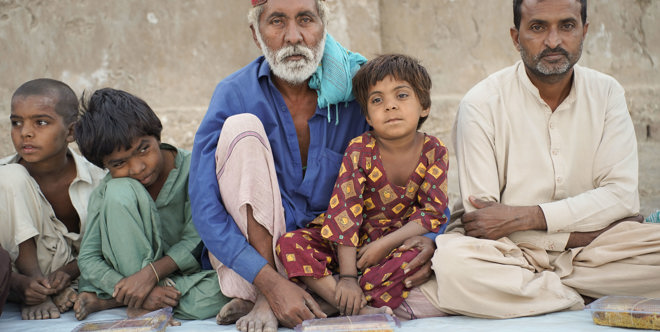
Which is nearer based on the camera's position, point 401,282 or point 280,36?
point 401,282

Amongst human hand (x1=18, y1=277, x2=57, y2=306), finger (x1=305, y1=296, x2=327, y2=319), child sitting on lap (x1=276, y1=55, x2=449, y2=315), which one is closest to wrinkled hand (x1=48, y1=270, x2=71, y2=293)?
human hand (x1=18, y1=277, x2=57, y2=306)

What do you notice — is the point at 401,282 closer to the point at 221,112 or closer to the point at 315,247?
the point at 315,247

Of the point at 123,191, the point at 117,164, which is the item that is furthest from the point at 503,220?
the point at 117,164

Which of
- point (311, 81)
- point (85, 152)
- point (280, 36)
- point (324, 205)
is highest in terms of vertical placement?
point (280, 36)

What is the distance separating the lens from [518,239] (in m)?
3.42

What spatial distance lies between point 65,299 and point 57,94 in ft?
4.03

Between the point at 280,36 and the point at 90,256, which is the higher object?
the point at 280,36

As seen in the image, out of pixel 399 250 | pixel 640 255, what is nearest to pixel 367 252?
pixel 399 250

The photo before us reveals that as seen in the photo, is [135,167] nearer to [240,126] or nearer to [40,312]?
[240,126]

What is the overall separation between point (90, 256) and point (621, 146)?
112 inches

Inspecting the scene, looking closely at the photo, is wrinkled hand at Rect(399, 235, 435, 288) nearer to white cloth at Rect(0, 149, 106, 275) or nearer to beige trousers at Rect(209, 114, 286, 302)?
beige trousers at Rect(209, 114, 286, 302)

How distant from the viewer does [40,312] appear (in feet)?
11.2

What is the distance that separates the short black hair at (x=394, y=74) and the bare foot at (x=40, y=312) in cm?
191

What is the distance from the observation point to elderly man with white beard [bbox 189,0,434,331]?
317cm
